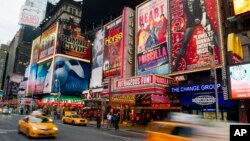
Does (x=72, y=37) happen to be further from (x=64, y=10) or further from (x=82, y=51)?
(x=64, y=10)

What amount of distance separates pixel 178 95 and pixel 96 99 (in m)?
19.6

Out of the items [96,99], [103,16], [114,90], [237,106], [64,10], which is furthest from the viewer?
[64,10]

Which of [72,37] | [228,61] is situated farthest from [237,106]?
[72,37]

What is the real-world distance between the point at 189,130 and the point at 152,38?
3541 cm

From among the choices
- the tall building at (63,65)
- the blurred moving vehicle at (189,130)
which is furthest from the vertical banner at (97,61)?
the blurred moving vehicle at (189,130)

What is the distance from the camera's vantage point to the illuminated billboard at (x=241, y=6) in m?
31.5

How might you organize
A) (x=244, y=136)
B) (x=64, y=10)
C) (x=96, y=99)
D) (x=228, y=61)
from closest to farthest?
1. (x=244, y=136)
2. (x=228, y=61)
3. (x=96, y=99)
4. (x=64, y=10)

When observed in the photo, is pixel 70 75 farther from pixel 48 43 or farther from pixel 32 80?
pixel 32 80

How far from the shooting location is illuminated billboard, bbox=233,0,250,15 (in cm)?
3147

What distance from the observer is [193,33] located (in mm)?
37688

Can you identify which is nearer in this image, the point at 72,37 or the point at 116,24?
the point at 116,24

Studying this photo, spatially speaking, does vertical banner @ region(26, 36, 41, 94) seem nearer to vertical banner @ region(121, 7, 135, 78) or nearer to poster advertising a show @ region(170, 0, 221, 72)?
vertical banner @ region(121, 7, 135, 78)

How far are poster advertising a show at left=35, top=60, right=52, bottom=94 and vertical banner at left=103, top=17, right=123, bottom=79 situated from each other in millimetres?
34857

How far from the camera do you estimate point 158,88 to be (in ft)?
121
